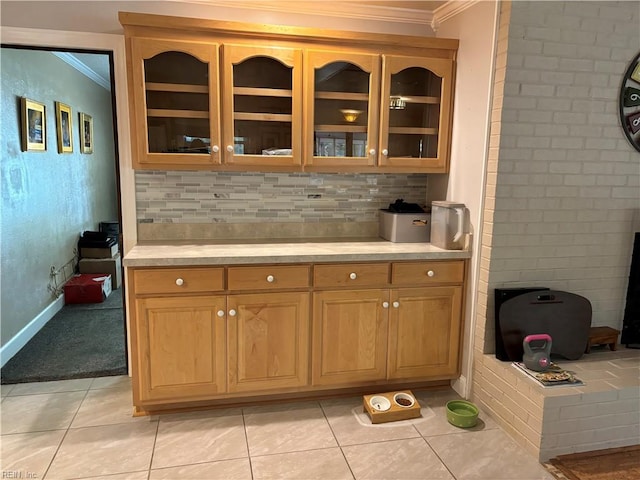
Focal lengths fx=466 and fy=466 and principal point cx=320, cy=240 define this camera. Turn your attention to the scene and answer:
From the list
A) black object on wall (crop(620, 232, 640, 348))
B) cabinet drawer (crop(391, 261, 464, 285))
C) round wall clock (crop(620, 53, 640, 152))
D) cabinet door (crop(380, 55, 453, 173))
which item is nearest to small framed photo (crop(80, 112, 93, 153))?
cabinet door (crop(380, 55, 453, 173))

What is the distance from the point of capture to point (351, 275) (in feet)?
8.39

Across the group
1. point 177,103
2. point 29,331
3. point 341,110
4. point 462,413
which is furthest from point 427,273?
point 29,331

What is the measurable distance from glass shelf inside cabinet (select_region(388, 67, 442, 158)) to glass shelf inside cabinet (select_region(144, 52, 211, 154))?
1081mm

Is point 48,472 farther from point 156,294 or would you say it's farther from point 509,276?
point 509,276

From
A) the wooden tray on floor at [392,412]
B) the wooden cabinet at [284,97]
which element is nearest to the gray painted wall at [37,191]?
the wooden cabinet at [284,97]

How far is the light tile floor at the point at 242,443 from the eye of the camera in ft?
6.81

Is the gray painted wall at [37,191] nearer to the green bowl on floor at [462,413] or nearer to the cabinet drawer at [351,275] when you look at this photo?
the cabinet drawer at [351,275]

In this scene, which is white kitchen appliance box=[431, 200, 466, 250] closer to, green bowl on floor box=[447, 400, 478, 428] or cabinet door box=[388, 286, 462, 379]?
cabinet door box=[388, 286, 462, 379]

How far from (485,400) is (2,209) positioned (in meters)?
3.27

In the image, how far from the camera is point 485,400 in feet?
8.46

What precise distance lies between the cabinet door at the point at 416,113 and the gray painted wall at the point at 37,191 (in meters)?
2.52

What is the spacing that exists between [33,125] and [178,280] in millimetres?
2147

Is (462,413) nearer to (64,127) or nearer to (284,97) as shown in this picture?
(284,97)

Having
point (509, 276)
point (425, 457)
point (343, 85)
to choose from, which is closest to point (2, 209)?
point (343, 85)
